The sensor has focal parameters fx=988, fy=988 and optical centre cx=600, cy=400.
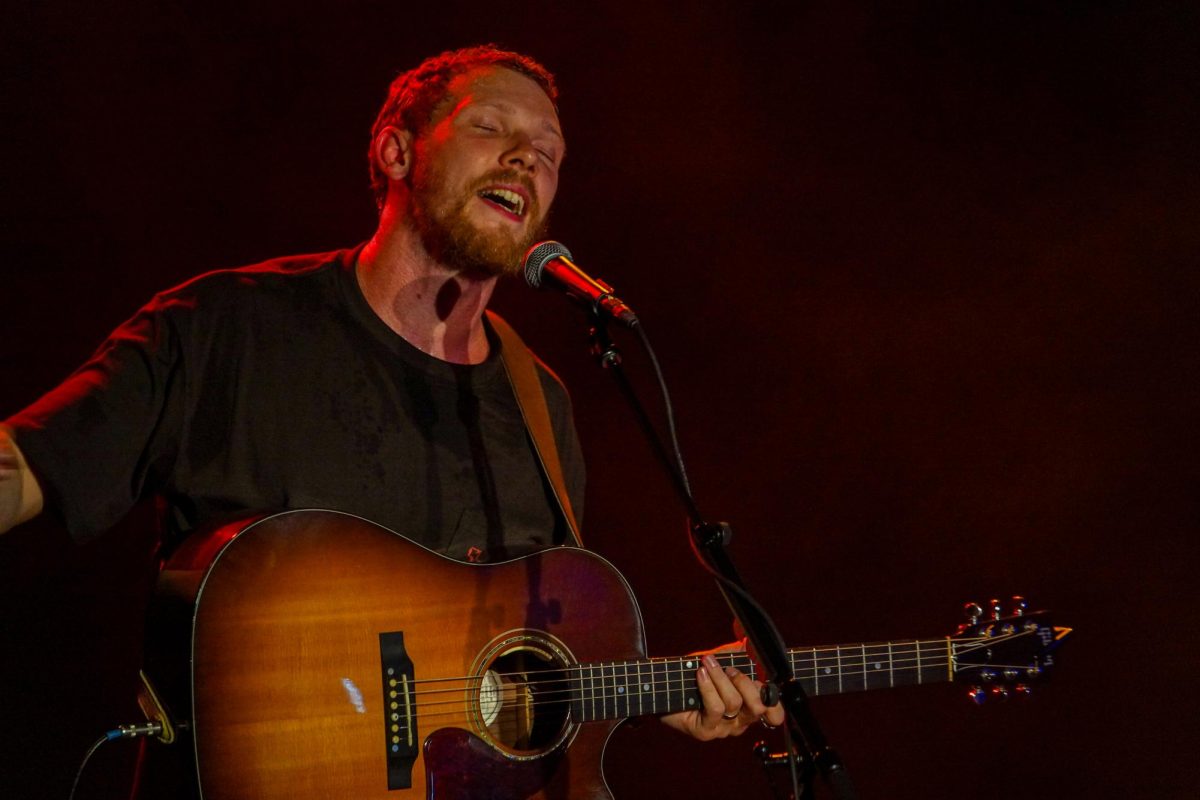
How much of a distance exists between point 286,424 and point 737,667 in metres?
1.33

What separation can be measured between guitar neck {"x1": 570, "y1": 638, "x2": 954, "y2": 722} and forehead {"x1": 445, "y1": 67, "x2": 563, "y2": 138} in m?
1.62

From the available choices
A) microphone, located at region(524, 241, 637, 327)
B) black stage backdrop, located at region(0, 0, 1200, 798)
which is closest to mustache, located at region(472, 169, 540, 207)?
microphone, located at region(524, 241, 637, 327)

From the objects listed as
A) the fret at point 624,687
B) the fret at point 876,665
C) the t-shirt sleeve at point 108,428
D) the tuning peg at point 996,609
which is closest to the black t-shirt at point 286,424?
the t-shirt sleeve at point 108,428

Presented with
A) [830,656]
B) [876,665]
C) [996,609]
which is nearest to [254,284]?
[830,656]

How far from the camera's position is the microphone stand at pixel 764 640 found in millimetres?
1777

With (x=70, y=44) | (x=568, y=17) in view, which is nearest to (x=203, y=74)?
(x=70, y=44)

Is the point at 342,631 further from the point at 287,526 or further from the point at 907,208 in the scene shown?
the point at 907,208

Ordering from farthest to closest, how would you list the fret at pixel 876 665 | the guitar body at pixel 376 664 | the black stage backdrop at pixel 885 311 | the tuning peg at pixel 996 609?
the black stage backdrop at pixel 885 311
the tuning peg at pixel 996 609
the fret at pixel 876 665
the guitar body at pixel 376 664

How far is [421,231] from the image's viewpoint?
9.36 feet

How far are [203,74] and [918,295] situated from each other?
9.81 ft

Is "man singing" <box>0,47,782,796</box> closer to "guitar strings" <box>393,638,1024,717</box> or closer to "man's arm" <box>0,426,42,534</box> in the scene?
"man's arm" <box>0,426,42,534</box>

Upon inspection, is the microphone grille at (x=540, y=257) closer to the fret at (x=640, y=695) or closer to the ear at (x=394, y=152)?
the ear at (x=394, y=152)

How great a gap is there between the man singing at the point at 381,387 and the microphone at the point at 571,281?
1.94 ft

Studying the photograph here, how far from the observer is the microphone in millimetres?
2023
